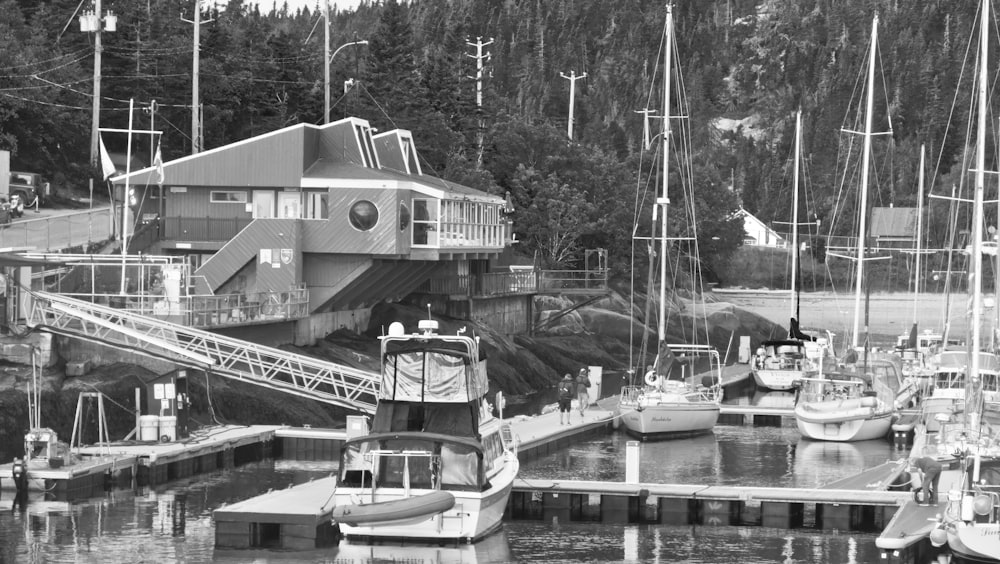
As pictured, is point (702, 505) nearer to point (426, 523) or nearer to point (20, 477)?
point (426, 523)

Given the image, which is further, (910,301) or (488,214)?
(910,301)

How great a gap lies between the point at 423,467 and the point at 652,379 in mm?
22509

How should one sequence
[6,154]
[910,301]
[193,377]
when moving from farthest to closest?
[910,301], [6,154], [193,377]

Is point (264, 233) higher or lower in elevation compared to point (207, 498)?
higher

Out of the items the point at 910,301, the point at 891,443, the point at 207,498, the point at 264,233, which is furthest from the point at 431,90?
the point at 207,498

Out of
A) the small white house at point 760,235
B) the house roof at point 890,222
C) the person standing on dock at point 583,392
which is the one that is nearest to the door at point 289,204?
the person standing on dock at point 583,392

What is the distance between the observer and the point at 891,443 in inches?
1975

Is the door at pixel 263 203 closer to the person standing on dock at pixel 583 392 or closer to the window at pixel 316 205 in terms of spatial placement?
the window at pixel 316 205

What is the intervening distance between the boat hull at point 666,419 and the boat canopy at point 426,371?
17.7 meters

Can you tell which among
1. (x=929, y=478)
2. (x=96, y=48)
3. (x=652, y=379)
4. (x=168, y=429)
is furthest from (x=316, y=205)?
(x=929, y=478)

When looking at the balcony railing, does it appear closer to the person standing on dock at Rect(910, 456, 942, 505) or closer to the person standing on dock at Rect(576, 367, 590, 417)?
the person standing on dock at Rect(576, 367, 590, 417)

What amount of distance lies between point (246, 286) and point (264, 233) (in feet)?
6.13

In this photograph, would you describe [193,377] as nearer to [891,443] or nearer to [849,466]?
[849,466]

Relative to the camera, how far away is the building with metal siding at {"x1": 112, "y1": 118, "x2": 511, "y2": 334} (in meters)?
52.5
